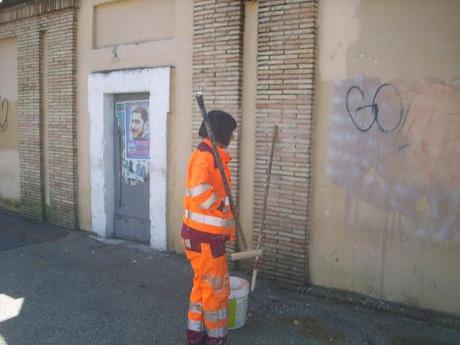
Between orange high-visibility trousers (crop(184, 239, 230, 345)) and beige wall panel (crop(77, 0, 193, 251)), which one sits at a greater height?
beige wall panel (crop(77, 0, 193, 251))

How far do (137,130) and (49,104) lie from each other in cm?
217

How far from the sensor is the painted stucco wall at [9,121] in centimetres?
948

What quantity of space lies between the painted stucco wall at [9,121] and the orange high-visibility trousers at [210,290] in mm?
6844

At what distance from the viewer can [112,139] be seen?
7770mm

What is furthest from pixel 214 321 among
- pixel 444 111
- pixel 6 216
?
pixel 6 216

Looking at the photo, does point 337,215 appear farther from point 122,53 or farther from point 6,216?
point 6,216

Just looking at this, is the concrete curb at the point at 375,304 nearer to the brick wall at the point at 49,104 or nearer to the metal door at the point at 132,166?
the metal door at the point at 132,166

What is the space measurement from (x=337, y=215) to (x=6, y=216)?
6981 millimetres

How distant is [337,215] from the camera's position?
5375mm

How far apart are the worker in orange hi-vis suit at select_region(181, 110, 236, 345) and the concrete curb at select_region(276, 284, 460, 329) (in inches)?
→ 70.1

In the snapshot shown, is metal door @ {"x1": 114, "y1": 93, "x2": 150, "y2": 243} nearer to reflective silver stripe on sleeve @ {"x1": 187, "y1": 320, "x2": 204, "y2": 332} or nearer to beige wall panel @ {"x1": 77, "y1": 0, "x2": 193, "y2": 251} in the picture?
beige wall panel @ {"x1": 77, "y1": 0, "x2": 193, "y2": 251}

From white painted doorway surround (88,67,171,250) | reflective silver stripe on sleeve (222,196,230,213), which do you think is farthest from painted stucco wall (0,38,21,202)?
reflective silver stripe on sleeve (222,196,230,213)

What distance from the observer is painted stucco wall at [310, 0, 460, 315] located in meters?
4.67

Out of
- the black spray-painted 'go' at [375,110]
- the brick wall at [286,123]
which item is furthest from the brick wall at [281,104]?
the black spray-painted 'go' at [375,110]
